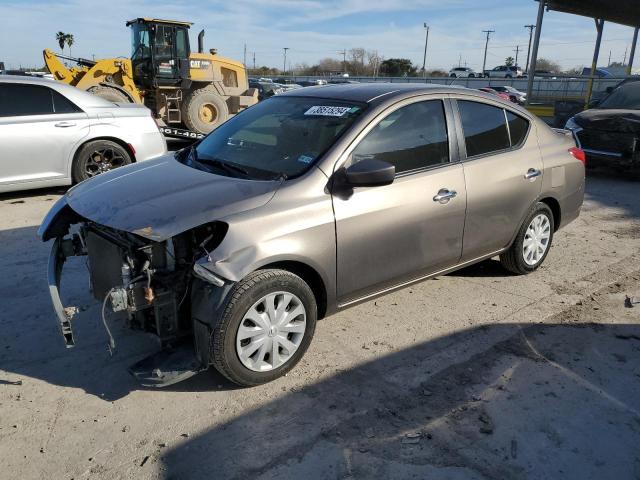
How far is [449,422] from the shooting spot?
9.60 ft

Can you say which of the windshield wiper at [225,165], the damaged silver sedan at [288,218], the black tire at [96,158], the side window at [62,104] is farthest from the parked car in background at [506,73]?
the windshield wiper at [225,165]

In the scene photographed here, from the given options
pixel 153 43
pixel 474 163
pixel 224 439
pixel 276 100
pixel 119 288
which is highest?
pixel 153 43

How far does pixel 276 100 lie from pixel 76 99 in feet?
13.6

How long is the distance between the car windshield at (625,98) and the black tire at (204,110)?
824 centimetres

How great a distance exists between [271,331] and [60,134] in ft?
16.9

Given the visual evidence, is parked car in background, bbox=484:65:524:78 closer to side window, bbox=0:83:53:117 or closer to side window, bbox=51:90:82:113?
side window, bbox=51:90:82:113

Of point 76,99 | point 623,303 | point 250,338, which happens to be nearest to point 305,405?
point 250,338

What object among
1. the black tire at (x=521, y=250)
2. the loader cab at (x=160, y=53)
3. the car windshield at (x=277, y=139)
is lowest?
the black tire at (x=521, y=250)

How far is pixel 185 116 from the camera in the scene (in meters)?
13.3

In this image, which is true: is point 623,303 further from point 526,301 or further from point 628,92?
point 628,92

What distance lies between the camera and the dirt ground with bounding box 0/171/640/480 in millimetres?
2627

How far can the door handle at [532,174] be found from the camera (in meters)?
4.60

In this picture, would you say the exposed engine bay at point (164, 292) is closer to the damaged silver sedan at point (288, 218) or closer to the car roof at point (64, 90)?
the damaged silver sedan at point (288, 218)

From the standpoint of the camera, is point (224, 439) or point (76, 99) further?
point (76, 99)
